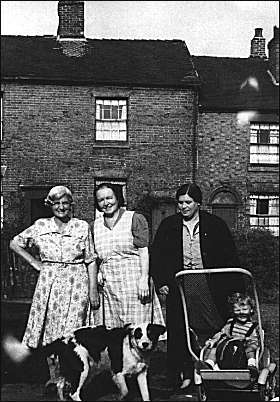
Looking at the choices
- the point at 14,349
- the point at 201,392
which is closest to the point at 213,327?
the point at 201,392

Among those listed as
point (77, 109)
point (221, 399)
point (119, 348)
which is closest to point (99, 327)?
point (119, 348)

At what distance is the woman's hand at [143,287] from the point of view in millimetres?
4949

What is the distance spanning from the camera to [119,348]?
492 cm

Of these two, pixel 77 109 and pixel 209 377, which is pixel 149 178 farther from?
pixel 209 377

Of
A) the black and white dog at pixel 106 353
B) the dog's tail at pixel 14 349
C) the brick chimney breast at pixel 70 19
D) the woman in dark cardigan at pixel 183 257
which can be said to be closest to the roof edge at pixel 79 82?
the brick chimney breast at pixel 70 19

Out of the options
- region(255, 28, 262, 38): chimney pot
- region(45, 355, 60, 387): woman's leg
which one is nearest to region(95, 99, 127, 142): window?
region(255, 28, 262, 38): chimney pot

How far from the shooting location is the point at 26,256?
194 inches

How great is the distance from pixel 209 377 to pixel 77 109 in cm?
178

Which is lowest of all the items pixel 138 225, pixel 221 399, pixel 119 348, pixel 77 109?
pixel 221 399

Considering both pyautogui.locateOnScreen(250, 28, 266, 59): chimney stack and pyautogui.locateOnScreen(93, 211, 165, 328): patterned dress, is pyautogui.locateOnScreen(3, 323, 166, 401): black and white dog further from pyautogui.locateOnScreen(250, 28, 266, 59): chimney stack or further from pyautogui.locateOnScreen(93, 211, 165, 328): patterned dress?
pyautogui.locateOnScreen(250, 28, 266, 59): chimney stack

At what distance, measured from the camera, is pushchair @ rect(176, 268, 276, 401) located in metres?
5.00

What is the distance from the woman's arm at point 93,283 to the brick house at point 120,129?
1.19ft

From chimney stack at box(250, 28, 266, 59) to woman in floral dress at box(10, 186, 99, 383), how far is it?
5.39 ft

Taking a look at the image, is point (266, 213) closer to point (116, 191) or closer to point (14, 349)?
point (116, 191)
